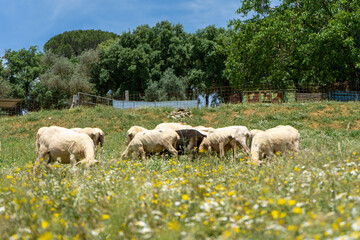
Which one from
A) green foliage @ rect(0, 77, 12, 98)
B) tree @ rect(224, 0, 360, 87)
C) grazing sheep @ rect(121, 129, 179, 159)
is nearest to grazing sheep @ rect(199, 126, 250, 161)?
grazing sheep @ rect(121, 129, 179, 159)

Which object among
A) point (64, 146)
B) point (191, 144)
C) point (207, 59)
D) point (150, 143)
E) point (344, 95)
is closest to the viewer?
point (64, 146)

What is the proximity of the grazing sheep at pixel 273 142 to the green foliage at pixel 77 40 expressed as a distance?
75319 mm

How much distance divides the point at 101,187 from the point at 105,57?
4429 centimetres

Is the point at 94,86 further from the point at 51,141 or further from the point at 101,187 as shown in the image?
the point at 101,187

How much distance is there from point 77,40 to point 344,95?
7306 centimetres

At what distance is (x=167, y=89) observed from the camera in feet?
145

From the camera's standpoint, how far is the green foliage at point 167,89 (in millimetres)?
43188

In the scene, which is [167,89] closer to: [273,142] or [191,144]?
[191,144]

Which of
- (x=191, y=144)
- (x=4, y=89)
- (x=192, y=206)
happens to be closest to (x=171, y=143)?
(x=191, y=144)

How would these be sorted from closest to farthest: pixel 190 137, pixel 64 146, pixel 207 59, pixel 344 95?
pixel 64 146 < pixel 190 137 < pixel 344 95 < pixel 207 59

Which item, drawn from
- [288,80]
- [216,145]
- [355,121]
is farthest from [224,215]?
[288,80]

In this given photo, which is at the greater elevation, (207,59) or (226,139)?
(207,59)

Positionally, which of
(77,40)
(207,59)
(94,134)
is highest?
(77,40)

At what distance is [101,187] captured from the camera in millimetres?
5156
